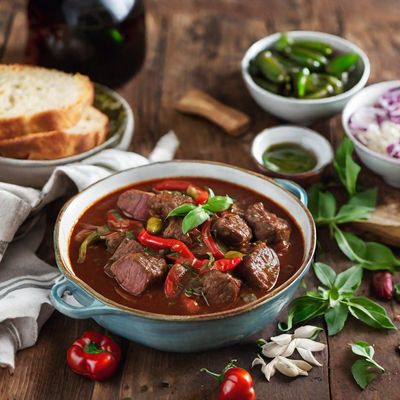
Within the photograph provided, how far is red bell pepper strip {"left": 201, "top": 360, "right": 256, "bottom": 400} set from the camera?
316 cm

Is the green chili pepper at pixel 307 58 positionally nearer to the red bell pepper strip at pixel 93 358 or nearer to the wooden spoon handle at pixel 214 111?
the wooden spoon handle at pixel 214 111

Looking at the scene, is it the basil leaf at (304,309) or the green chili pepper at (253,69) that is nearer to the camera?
the basil leaf at (304,309)

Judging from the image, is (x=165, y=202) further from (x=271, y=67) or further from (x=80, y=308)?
(x=271, y=67)

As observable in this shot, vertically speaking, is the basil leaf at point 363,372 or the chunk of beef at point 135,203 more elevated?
the chunk of beef at point 135,203

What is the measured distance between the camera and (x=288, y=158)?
4.91 m

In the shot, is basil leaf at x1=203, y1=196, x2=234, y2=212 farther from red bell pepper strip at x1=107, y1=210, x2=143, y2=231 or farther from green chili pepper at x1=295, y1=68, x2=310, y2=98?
green chili pepper at x1=295, y1=68, x2=310, y2=98

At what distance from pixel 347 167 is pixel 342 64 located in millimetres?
1327

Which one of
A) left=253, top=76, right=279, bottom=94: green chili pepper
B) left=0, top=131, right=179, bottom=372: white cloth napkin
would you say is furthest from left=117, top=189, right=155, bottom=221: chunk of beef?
left=253, top=76, right=279, bottom=94: green chili pepper

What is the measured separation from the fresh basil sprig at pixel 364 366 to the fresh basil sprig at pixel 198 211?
3.16ft

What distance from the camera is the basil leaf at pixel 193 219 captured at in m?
3.42

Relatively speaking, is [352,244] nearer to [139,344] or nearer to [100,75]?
[139,344]

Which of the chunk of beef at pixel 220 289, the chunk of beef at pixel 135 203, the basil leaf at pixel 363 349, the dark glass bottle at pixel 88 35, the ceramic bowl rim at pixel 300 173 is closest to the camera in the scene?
the chunk of beef at pixel 220 289

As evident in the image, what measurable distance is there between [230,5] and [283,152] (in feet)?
8.72

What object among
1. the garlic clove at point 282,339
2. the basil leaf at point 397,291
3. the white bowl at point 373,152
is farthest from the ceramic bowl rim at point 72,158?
the basil leaf at point 397,291
